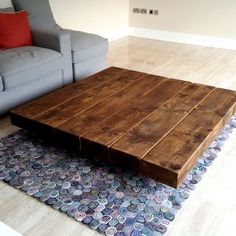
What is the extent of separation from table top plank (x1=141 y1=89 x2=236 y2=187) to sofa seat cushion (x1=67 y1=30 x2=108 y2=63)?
1.44m

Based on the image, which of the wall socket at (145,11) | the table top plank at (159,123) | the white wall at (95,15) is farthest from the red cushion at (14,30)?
the wall socket at (145,11)

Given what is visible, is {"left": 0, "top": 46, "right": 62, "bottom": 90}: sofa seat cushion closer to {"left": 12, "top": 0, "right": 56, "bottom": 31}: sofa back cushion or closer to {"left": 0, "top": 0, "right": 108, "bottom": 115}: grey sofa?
{"left": 0, "top": 0, "right": 108, "bottom": 115}: grey sofa

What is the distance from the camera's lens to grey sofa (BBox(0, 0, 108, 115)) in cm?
266

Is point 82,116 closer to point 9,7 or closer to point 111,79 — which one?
point 111,79

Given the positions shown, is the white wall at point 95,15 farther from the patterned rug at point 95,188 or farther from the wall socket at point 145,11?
the patterned rug at point 95,188

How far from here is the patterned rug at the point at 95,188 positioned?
169 centimetres

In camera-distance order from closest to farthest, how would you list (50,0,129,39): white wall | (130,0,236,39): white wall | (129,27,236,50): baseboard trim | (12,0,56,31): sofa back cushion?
(12,0,56,31): sofa back cushion < (50,0,129,39): white wall < (130,0,236,39): white wall < (129,27,236,50): baseboard trim

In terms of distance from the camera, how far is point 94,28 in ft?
15.9

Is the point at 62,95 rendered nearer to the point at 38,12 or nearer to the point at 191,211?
the point at 191,211

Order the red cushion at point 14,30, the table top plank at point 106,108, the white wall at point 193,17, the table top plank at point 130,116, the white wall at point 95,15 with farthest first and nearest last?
the white wall at point 193,17 → the white wall at point 95,15 → the red cushion at point 14,30 → the table top plank at point 106,108 → the table top plank at point 130,116

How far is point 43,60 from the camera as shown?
9.36ft

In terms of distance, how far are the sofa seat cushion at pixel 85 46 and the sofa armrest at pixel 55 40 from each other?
0.10 meters

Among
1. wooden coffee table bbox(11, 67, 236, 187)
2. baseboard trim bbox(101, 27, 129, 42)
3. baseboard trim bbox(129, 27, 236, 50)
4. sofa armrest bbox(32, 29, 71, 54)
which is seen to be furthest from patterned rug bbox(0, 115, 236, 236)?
baseboard trim bbox(101, 27, 129, 42)

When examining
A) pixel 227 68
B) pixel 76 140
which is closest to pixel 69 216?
pixel 76 140
